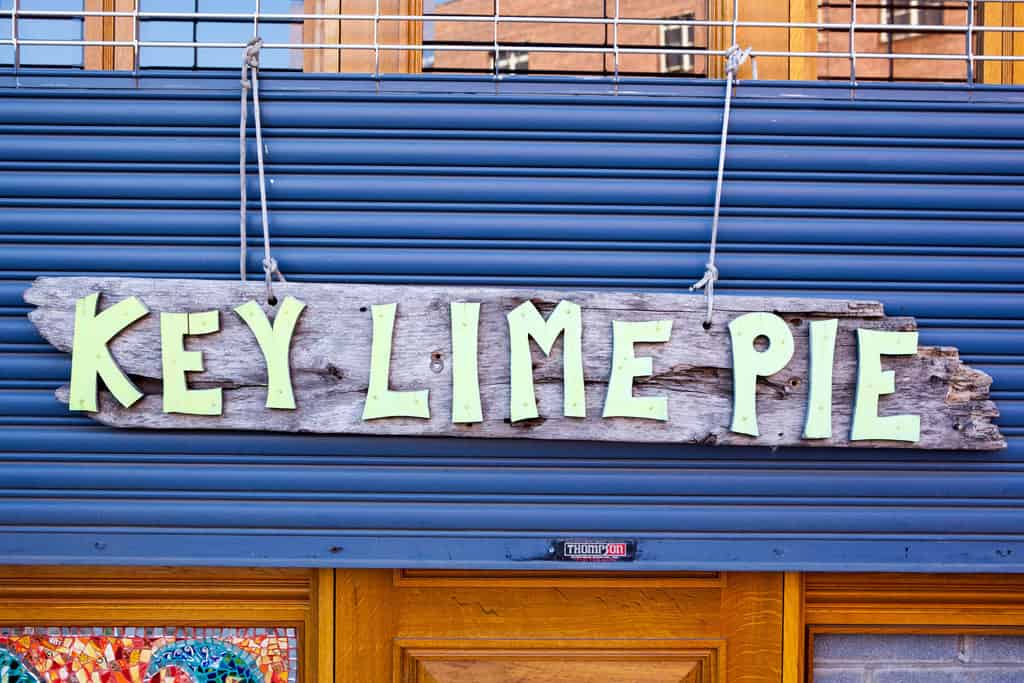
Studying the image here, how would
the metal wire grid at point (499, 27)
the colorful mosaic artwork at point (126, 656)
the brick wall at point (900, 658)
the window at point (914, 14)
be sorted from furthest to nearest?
1. the window at point (914, 14)
2. the brick wall at point (900, 658)
3. the colorful mosaic artwork at point (126, 656)
4. the metal wire grid at point (499, 27)

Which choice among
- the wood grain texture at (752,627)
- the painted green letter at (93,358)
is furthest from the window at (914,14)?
the painted green letter at (93,358)

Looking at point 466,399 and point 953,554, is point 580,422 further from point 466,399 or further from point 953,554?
point 953,554

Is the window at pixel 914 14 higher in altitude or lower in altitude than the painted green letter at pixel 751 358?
higher

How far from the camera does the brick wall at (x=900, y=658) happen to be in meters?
3.02

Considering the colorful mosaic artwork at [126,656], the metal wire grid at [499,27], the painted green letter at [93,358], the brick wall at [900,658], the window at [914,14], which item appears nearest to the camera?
the painted green letter at [93,358]

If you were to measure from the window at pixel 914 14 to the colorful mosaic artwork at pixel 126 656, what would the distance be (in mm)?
3489

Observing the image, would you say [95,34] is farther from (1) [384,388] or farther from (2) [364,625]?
(2) [364,625]

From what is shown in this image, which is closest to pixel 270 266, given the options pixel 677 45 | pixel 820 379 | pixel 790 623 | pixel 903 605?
pixel 677 45

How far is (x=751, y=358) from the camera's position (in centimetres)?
274

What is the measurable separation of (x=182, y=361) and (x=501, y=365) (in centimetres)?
106

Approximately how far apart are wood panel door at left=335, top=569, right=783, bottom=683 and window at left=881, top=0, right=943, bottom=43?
2.26 metres

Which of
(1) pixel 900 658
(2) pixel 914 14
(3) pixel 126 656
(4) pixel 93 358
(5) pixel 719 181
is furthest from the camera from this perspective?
(2) pixel 914 14

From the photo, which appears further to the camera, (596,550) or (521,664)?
(521,664)

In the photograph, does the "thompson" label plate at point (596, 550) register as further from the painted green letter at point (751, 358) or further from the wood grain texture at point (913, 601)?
the wood grain texture at point (913, 601)
